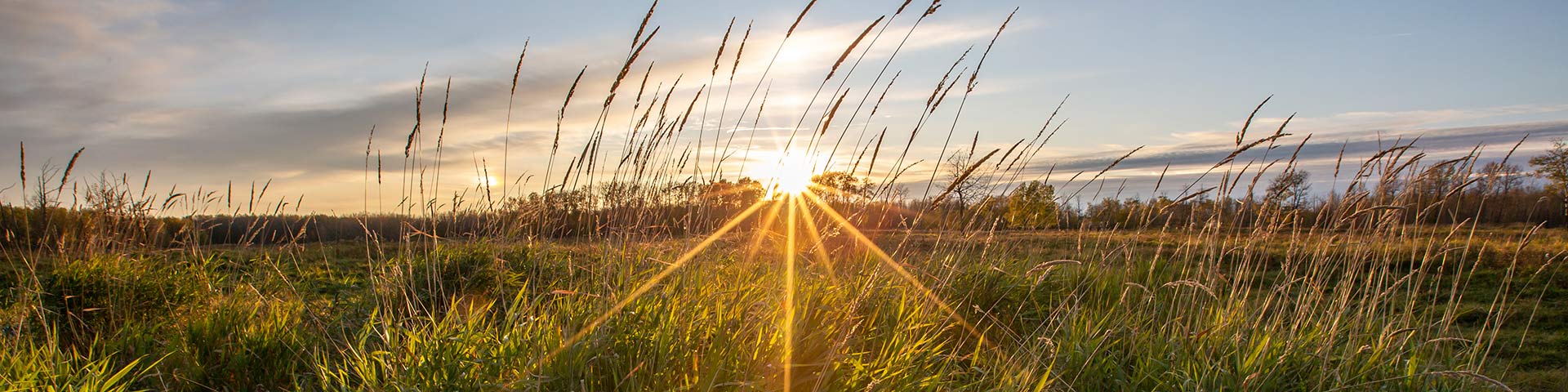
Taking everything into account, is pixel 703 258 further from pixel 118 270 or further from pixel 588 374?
pixel 118 270

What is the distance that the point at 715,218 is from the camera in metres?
5.36

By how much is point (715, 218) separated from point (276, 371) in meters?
2.78

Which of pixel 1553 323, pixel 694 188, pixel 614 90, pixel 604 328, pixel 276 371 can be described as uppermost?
pixel 614 90

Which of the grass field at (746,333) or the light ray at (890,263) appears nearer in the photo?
the grass field at (746,333)

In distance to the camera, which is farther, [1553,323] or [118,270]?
[1553,323]

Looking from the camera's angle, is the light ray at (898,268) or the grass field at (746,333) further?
the light ray at (898,268)

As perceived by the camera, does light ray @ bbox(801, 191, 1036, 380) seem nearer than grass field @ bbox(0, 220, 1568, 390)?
No

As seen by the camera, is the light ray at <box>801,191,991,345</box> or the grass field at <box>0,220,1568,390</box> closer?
the grass field at <box>0,220,1568,390</box>

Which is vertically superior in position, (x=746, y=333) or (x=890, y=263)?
(x=890, y=263)

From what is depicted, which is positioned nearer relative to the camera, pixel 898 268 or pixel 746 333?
pixel 746 333

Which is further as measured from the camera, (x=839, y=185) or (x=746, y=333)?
(x=839, y=185)

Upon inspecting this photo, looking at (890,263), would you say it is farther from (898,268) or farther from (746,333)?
(746,333)

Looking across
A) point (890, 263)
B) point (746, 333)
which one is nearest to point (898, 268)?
point (890, 263)

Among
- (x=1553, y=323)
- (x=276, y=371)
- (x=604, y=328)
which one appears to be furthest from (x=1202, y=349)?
(x=1553, y=323)
